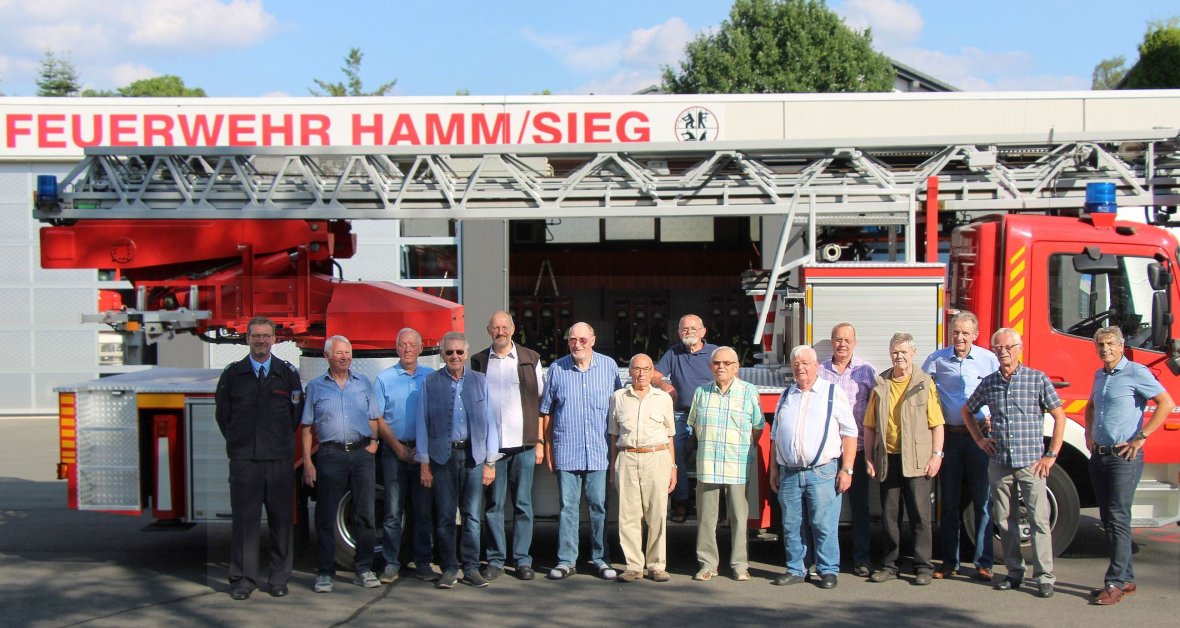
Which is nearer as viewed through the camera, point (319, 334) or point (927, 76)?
point (319, 334)

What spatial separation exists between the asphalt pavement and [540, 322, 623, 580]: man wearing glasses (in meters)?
0.27

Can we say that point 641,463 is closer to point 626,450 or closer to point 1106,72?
point 626,450

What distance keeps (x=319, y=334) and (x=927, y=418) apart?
14.8 ft

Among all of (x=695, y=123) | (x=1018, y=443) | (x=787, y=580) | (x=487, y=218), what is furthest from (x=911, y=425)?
(x=695, y=123)

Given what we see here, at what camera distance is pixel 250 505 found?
705 centimetres

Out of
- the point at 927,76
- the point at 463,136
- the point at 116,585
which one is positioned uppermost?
the point at 927,76

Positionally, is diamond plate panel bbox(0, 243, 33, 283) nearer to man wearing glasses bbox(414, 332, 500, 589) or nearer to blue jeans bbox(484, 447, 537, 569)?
man wearing glasses bbox(414, 332, 500, 589)

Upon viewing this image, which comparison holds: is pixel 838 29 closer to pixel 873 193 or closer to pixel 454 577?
pixel 873 193

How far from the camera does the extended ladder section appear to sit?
8.45 metres

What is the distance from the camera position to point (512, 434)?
726 cm

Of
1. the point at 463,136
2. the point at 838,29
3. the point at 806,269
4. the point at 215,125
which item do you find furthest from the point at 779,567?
the point at 838,29

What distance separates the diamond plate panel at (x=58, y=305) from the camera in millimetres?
17578

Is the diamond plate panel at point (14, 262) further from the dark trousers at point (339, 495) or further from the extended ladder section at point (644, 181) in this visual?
the dark trousers at point (339, 495)

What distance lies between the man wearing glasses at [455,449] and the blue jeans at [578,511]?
501 mm
